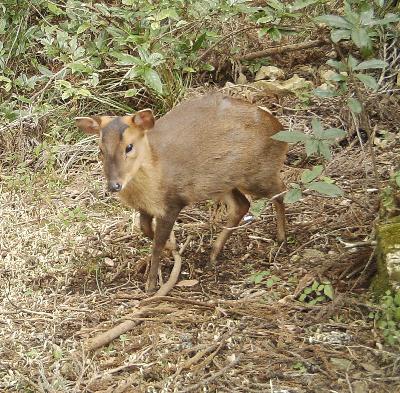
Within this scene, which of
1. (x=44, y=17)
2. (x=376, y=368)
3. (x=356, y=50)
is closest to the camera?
(x=376, y=368)

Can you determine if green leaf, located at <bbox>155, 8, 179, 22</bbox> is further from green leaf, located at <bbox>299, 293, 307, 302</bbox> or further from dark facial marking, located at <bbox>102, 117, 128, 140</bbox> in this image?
green leaf, located at <bbox>299, 293, 307, 302</bbox>

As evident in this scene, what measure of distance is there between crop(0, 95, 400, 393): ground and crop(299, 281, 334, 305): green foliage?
0.01 meters

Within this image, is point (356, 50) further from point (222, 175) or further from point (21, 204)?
point (21, 204)

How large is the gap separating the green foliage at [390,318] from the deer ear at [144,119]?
1760 mm

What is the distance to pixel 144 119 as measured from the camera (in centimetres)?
492

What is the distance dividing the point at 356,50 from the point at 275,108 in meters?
0.83

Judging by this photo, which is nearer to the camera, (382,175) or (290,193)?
(290,193)

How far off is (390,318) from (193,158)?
66.9 inches

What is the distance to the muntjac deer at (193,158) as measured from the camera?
16.2 ft

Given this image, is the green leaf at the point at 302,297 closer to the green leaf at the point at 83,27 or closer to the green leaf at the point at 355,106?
the green leaf at the point at 355,106

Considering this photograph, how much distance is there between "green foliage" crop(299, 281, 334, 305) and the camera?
4469 millimetres

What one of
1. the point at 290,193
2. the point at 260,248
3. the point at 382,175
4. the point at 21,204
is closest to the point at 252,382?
the point at 290,193

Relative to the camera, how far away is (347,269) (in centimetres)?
469

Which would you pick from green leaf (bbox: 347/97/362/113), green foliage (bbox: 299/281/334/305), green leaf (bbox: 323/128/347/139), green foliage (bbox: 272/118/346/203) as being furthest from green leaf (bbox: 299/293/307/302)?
green leaf (bbox: 347/97/362/113)
